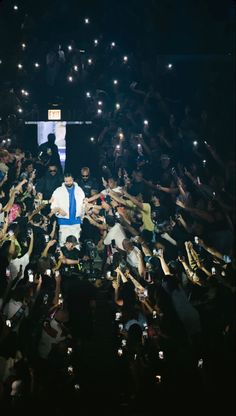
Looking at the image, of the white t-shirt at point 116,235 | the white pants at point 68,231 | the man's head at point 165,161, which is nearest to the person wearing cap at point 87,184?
the white pants at point 68,231

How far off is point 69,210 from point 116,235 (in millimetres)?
1013

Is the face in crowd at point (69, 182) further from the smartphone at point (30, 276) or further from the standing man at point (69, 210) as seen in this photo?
the smartphone at point (30, 276)

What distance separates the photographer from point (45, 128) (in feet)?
41.6

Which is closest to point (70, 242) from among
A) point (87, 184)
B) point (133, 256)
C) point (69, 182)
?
point (133, 256)

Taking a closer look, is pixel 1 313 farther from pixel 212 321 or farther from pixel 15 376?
pixel 212 321

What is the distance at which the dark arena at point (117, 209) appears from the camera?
23.8 feet

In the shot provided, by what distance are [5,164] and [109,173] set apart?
1855 millimetres

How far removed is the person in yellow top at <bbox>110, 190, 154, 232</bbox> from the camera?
371 inches

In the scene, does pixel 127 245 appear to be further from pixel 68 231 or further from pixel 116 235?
pixel 68 231

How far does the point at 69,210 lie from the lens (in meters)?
9.94

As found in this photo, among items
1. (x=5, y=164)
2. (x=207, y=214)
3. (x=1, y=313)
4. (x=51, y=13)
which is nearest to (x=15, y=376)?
(x=1, y=313)

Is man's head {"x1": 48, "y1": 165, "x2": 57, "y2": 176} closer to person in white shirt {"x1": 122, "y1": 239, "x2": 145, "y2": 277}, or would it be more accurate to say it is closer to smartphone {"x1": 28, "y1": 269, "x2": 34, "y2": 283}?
person in white shirt {"x1": 122, "y1": 239, "x2": 145, "y2": 277}

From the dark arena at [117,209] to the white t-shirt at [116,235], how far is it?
0.03m

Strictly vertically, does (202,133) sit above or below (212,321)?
above
